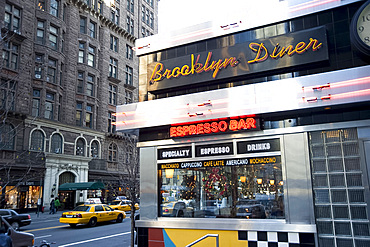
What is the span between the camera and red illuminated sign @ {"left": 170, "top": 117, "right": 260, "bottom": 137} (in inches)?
290

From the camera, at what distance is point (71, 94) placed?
38938mm

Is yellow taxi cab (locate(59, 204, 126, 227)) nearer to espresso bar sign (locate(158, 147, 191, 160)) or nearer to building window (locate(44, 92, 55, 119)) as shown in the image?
espresso bar sign (locate(158, 147, 191, 160))

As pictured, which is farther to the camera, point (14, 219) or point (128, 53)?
point (128, 53)

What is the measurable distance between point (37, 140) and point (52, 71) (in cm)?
811

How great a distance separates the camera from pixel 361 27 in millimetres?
6570

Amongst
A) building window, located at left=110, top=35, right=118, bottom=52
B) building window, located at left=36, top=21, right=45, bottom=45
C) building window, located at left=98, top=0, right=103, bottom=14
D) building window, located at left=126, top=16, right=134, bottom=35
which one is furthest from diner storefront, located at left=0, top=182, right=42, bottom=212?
building window, located at left=126, top=16, right=134, bottom=35

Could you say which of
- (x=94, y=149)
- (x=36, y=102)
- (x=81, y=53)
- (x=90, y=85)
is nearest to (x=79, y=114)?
(x=90, y=85)

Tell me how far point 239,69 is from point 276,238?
13.0ft

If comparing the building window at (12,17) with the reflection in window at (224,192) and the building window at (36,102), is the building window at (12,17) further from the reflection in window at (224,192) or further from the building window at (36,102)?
the reflection in window at (224,192)

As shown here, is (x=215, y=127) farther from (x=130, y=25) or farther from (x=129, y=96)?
(x=130, y=25)

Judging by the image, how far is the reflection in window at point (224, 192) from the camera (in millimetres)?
7099

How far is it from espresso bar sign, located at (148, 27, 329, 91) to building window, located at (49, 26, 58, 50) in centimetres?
3174

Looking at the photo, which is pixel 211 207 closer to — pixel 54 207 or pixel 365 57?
pixel 365 57

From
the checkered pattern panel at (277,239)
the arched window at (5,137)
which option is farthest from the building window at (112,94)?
the checkered pattern panel at (277,239)
